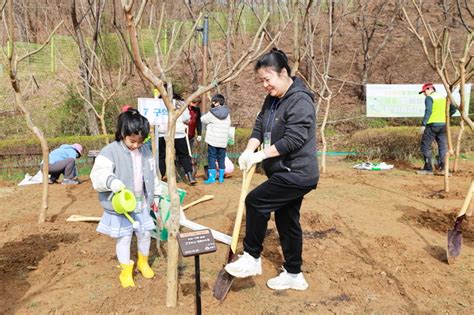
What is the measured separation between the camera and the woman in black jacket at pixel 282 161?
98.2 inches

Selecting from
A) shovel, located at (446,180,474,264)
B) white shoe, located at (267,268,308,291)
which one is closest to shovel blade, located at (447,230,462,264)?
shovel, located at (446,180,474,264)

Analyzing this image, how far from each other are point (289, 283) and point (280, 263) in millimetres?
442

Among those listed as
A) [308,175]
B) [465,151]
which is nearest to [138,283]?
[308,175]

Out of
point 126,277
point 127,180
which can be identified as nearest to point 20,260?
point 126,277

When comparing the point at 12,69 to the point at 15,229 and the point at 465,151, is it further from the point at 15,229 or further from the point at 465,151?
the point at 465,151

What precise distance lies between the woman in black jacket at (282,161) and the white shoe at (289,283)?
0.8 inches

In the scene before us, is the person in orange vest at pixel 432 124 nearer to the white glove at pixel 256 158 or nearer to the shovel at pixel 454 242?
the shovel at pixel 454 242

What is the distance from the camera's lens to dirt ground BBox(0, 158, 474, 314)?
8.42 ft

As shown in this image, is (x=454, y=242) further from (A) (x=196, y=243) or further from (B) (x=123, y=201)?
(B) (x=123, y=201)

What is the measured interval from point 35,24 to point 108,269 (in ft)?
57.3

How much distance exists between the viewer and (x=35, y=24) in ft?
56.3

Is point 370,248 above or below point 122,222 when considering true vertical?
below

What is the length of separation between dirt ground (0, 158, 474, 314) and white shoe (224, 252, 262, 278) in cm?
17

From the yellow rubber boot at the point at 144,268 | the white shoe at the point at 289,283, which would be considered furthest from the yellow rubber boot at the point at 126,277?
the white shoe at the point at 289,283
